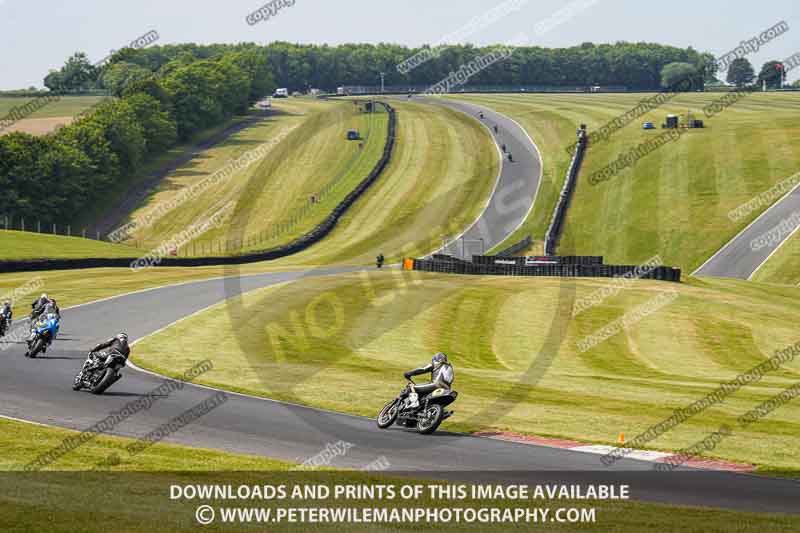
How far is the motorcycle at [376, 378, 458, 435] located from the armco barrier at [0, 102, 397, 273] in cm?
4338

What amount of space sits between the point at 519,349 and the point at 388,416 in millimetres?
20266

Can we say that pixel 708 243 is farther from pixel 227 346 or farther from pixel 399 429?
pixel 399 429

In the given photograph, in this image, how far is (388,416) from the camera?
23.1m

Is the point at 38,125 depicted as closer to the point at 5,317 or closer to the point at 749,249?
the point at 749,249

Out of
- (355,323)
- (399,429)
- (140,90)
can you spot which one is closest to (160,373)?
(399,429)

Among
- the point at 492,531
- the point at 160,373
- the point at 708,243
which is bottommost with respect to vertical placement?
the point at 708,243

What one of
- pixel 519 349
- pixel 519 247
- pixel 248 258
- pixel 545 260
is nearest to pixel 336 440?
pixel 519 349

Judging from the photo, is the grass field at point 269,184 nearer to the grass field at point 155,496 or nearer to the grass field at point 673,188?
the grass field at point 673,188

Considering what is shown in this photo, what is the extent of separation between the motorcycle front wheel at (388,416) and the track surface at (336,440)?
0.77 ft

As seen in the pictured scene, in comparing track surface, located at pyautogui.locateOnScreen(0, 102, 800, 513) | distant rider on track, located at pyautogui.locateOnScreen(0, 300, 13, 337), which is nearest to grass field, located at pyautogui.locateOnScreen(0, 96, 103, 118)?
distant rider on track, located at pyautogui.locateOnScreen(0, 300, 13, 337)

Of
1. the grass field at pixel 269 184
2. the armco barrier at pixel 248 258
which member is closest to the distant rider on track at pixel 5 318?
the armco barrier at pixel 248 258

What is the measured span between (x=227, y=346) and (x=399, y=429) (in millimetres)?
15552

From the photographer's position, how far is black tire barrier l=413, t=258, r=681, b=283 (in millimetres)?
61281

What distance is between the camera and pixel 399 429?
22.9m
